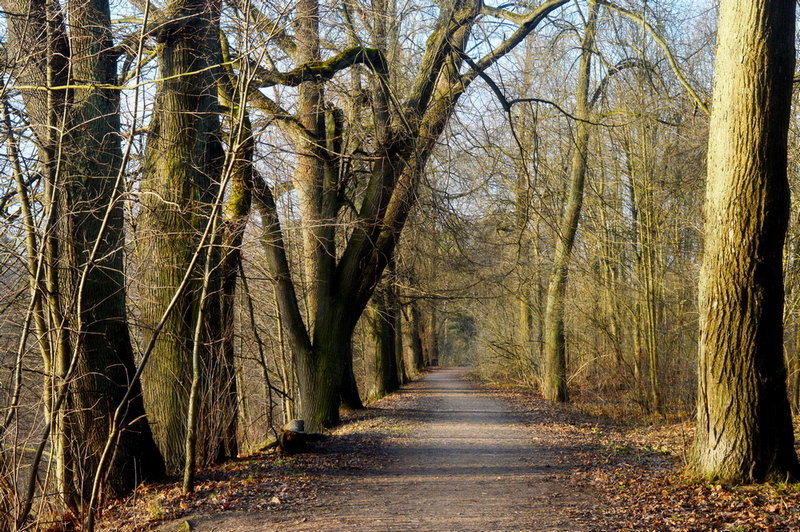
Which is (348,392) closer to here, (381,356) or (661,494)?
(381,356)

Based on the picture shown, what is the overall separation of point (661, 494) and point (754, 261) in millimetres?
2437

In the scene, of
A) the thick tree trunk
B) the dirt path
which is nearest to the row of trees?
the thick tree trunk

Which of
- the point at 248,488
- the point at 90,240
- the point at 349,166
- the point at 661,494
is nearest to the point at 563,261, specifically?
the point at 349,166

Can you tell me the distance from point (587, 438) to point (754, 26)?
6.76 metres

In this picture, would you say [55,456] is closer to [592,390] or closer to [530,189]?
[530,189]

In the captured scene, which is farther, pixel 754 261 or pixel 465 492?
pixel 465 492

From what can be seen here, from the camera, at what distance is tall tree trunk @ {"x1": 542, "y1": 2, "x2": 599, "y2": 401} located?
1570 centimetres

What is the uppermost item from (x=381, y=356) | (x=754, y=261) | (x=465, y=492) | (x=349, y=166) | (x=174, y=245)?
(x=349, y=166)

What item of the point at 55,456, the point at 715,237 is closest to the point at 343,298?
the point at 55,456

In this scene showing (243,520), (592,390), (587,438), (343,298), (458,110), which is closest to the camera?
(243,520)

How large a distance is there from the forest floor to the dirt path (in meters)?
0.01

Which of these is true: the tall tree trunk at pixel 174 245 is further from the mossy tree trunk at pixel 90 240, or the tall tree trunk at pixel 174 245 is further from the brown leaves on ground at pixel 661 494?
the brown leaves on ground at pixel 661 494

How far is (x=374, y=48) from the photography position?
9.40 metres

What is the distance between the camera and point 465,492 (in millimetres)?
6938
